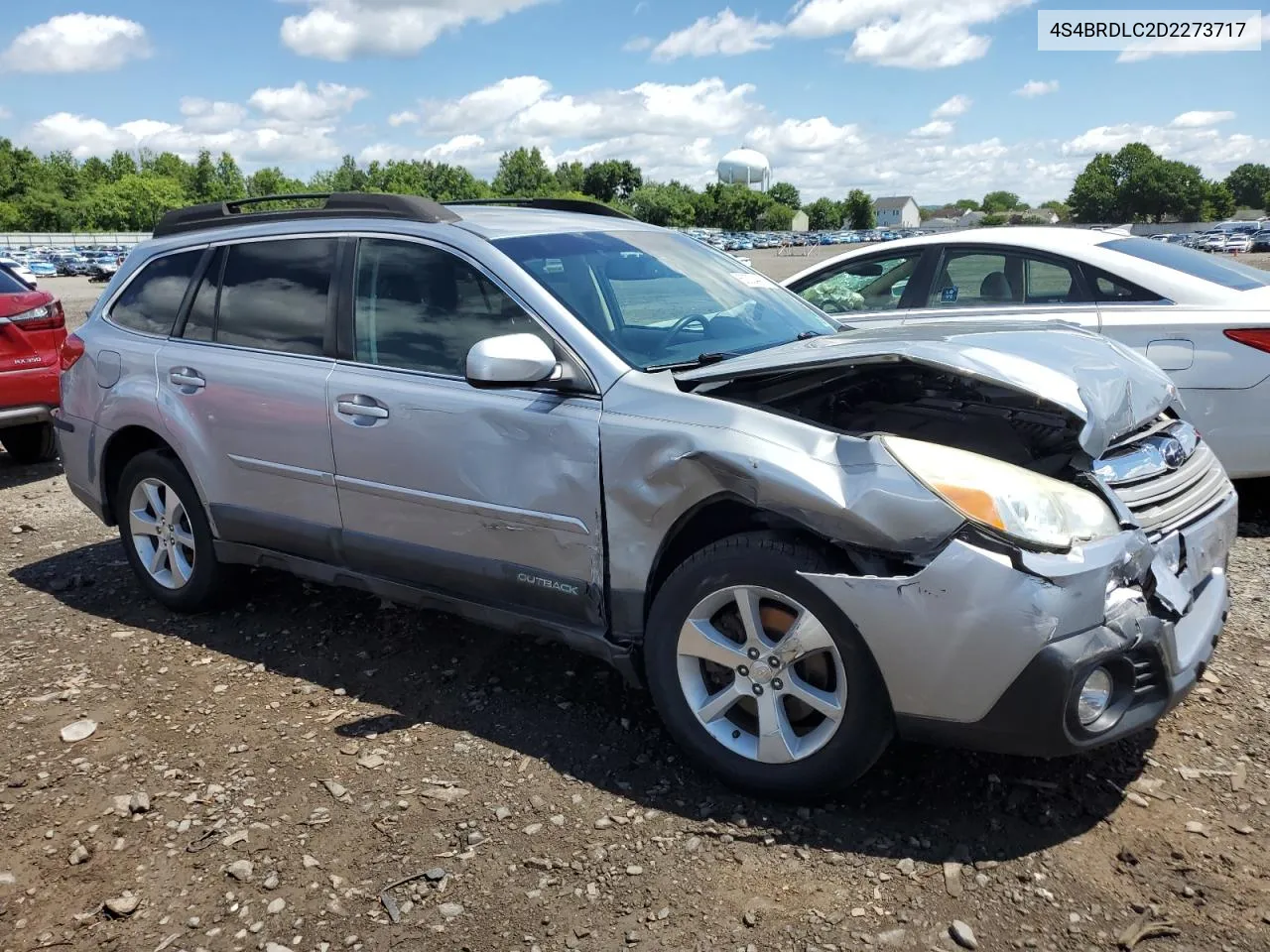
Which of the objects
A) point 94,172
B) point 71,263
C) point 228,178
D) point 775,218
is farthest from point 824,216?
point 71,263

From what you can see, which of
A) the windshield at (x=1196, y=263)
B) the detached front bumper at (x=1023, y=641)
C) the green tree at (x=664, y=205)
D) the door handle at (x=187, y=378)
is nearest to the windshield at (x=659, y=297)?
the detached front bumper at (x=1023, y=641)

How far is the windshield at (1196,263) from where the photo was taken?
548 cm

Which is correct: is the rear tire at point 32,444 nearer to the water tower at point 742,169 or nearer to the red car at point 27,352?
the red car at point 27,352

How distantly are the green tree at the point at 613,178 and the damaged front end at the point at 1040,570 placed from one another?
5723 inches

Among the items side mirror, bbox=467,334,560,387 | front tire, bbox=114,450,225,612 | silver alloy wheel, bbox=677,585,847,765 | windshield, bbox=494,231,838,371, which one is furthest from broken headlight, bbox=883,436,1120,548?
front tire, bbox=114,450,225,612

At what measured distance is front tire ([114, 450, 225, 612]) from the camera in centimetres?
455

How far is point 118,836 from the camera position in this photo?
299cm

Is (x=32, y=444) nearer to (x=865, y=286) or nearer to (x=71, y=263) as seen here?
(x=865, y=286)

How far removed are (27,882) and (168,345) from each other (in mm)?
2517

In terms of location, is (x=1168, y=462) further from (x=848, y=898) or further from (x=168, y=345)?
(x=168, y=345)

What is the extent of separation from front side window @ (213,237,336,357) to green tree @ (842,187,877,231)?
164553 millimetres

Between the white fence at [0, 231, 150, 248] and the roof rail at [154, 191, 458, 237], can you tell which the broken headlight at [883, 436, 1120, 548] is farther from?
the white fence at [0, 231, 150, 248]

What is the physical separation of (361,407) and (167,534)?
5.31 ft

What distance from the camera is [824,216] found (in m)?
169
